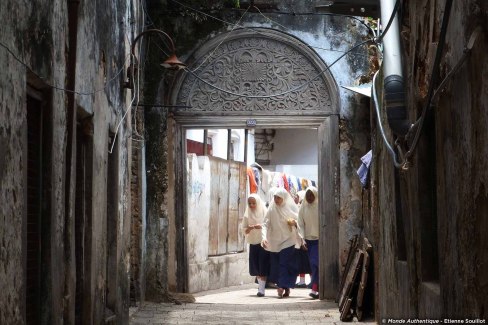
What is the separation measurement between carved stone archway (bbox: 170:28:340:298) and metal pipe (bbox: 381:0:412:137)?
5756mm

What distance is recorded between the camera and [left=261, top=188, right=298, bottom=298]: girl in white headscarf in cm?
1377

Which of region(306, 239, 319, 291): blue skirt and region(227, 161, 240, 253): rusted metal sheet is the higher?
region(227, 161, 240, 253): rusted metal sheet

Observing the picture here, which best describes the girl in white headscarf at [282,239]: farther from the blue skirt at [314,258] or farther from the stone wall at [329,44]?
the stone wall at [329,44]

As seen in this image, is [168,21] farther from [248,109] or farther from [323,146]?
[323,146]

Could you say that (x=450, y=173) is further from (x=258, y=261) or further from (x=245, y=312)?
(x=258, y=261)

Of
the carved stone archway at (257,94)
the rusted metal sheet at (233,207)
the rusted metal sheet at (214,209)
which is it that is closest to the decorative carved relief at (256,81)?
the carved stone archway at (257,94)

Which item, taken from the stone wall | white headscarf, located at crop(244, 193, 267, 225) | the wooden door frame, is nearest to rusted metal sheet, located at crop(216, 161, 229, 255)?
white headscarf, located at crop(244, 193, 267, 225)

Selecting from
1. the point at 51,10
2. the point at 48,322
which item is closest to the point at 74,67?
the point at 51,10

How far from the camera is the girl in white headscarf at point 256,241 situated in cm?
1417

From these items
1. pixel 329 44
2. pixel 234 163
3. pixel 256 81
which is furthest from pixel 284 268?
pixel 234 163

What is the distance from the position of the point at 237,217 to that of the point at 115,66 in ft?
33.1

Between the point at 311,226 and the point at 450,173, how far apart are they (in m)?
9.20

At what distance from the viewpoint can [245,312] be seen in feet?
36.2

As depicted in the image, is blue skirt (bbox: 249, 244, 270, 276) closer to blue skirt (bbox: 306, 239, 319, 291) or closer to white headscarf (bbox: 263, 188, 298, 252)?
white headscarf (bbox: 263, 188, 298, 252)
